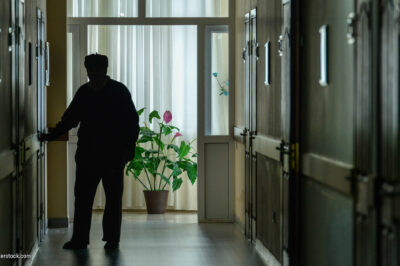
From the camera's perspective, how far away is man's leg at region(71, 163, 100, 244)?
572 cm

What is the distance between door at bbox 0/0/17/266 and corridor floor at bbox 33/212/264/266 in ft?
3.51

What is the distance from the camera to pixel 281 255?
4.73m

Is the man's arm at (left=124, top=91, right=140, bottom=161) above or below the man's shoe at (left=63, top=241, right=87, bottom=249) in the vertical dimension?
above

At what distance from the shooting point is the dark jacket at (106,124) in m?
5.64

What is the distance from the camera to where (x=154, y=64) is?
26.5ft

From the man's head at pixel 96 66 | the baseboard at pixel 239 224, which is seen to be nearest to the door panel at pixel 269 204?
the baseboard at pixel 239 224

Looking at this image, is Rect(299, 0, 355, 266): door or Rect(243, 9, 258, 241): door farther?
Rect(243, 9, 258, 241): door

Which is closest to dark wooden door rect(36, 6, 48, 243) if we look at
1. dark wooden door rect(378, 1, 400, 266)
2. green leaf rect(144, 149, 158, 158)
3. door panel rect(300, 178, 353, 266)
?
green leaf rect(144, 149, 158, 158)

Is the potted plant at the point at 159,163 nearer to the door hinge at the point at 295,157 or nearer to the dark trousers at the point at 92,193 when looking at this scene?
the dark trousers at the point at 92,193

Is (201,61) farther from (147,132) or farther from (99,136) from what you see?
(99,136)

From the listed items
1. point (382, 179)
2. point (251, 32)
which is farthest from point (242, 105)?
point (382, 179)

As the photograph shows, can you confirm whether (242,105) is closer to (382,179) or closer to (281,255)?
(281,255)

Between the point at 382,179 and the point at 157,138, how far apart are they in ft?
17.4

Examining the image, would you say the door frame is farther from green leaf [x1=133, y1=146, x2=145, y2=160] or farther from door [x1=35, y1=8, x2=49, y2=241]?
green leaf [x1=133, y1=146, x2=145, y2=160]
